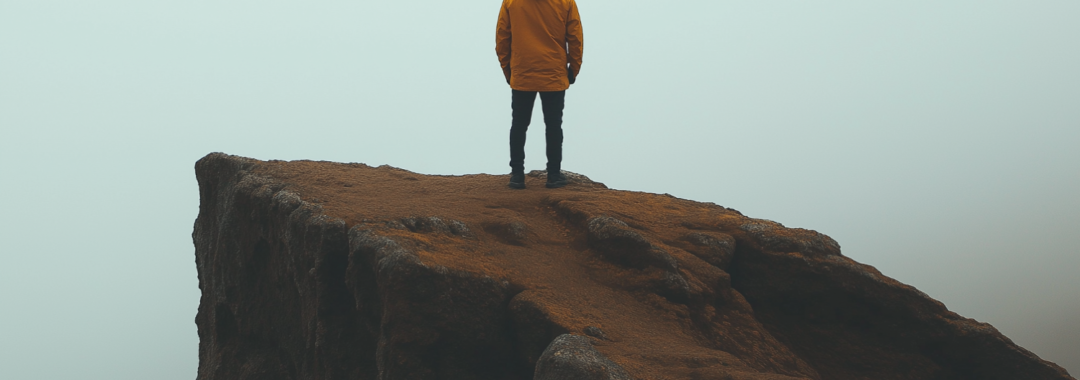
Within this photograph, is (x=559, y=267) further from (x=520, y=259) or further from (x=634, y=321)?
(x=634, y=321)

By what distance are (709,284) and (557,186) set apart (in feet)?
8.48

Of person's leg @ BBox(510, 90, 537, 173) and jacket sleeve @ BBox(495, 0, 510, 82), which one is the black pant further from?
jacket sleeve @ BBox(495, 0, 510, 82)

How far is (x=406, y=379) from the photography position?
5676 millimetres

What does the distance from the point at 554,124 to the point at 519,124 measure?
0.34m

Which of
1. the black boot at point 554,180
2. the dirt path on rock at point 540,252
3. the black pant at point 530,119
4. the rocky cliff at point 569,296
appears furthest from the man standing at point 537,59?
the rocky cliff at point 569,296

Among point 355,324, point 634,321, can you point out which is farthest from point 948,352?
point 355,324

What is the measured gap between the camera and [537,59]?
7.78 meters

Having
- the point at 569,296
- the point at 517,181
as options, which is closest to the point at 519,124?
the point at 517,181

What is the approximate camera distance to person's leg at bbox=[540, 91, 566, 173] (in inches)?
313

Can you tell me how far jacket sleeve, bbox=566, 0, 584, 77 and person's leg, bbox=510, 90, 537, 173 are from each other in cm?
48

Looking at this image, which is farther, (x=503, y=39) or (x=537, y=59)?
(x=503, y=39)

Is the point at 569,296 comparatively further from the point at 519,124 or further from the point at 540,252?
the point at 519,124

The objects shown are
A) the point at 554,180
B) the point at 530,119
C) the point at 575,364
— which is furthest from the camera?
the point at 554,180

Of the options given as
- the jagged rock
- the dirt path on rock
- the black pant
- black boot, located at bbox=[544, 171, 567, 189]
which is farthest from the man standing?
the jagged rock
